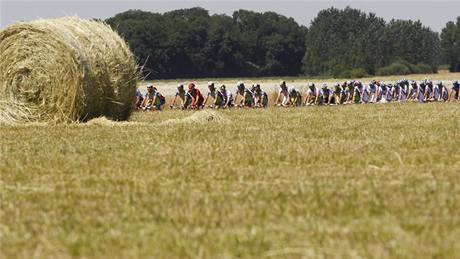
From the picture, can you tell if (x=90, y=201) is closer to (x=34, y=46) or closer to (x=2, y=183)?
(x=2, y=183)

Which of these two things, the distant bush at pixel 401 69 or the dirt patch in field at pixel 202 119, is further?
the distant bush at pixel 401 69

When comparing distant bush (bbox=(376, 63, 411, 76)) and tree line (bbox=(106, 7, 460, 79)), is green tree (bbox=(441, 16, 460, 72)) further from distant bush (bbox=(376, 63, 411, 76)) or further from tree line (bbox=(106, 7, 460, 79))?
distant bush (bbox=(376, 63, 411, 76))

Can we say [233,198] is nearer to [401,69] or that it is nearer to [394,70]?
[394,70]

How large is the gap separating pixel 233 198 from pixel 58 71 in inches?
479

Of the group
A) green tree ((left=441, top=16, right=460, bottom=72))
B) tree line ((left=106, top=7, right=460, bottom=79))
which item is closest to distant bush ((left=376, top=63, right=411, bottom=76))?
tree line ((left=106, top=7, right=460, bottom=79))

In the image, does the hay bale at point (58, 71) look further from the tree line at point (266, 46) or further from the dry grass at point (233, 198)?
the tree line at point (266, 46)

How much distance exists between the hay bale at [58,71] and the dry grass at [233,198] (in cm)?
535

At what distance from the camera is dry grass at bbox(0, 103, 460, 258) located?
591cm

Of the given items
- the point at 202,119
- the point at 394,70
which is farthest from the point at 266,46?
the point at 202,119

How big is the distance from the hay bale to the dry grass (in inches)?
211

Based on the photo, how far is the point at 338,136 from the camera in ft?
48.0

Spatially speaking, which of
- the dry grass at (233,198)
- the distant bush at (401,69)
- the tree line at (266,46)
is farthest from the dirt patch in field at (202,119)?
the distant bush at (401,69)

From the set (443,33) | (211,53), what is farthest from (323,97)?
(443,33)

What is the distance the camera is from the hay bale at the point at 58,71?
1914 cm
